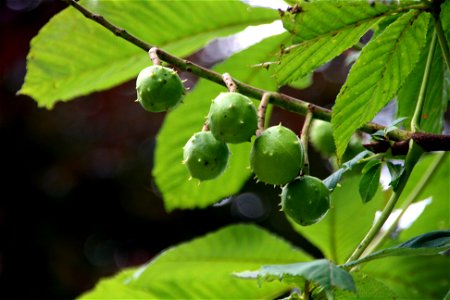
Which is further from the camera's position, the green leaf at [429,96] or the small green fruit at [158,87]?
the green leaf at [429,96]

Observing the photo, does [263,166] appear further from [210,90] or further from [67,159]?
[67,159]

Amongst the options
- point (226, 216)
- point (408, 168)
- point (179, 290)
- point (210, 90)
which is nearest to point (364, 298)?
point (408, 168)

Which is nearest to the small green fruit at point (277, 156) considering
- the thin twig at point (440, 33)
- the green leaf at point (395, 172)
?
the green leaf at point (395, 172)

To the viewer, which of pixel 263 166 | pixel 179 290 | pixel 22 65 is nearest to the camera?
pixel 263 166

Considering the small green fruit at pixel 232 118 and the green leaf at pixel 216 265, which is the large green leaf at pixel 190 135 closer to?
the green leaf at pixel 216 265

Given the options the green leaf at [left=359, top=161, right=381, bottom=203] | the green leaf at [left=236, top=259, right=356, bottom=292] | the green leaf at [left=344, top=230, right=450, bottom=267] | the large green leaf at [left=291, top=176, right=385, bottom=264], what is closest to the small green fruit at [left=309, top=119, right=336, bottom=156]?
the large green leaf at [left=291, top=176, right=385, bottom=264]

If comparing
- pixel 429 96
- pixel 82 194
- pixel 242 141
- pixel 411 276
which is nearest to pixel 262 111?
pixel 242 141

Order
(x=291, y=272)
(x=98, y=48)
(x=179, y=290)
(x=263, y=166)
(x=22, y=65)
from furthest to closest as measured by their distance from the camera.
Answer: (x=22, y=65) → (x=98, y=48) → (x=179, y=290) → (x=263, y=166) → (x=291, y=272)
